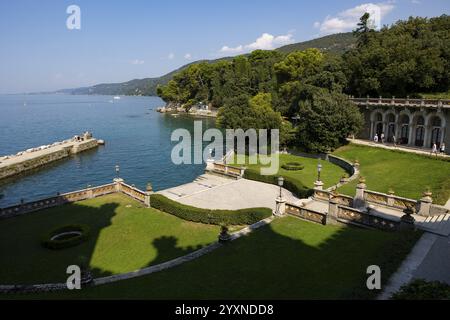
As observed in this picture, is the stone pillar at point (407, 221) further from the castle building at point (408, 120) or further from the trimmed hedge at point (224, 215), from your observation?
the castle building at point (408, 120)

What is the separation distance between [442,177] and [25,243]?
32767 millimetres

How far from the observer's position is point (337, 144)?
151ft

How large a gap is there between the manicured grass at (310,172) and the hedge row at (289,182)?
1627 millimetres

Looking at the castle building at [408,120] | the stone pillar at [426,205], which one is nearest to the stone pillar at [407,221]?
the stone pillar at [426,205]

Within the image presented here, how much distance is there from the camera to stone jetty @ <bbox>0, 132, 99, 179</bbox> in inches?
1980

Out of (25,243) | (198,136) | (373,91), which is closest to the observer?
(25,243)

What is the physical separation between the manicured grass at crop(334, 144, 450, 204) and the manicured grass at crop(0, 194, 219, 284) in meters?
14.4

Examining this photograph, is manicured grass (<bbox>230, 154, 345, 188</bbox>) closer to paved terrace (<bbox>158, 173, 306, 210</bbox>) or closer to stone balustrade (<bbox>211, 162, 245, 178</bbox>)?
stone balustrade (<bbox>211, 162, 245, 178</bbox>)

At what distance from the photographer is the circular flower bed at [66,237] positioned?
864 inches

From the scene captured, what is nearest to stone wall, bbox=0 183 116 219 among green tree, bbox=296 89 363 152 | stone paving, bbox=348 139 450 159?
green tree, bbox=296 89 363 152
